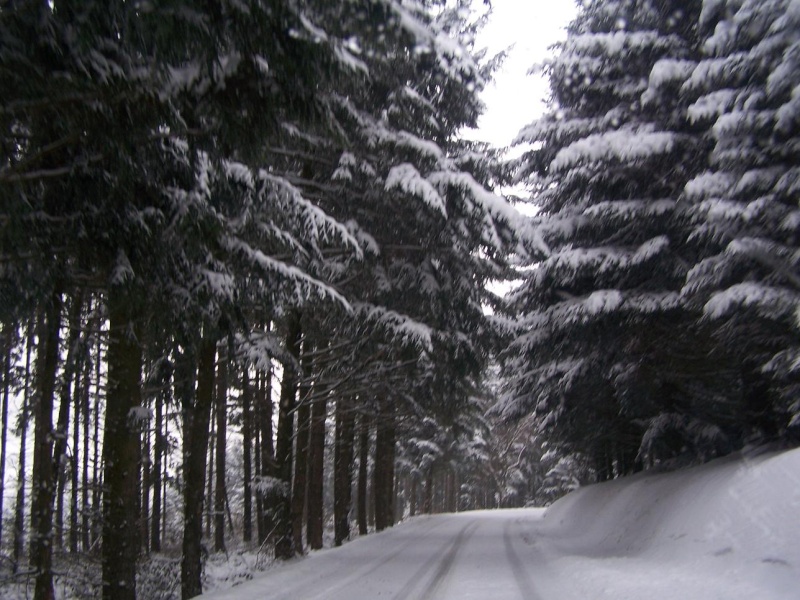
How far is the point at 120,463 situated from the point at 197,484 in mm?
2825

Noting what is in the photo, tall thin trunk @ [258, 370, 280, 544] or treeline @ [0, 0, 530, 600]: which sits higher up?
treeline @ [0, 0, 530, 600]

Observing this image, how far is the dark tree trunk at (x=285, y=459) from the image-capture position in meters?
14.4

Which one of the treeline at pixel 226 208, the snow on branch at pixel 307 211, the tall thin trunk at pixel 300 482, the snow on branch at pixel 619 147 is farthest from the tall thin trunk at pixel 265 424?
the snow on branch at pixel 619 147

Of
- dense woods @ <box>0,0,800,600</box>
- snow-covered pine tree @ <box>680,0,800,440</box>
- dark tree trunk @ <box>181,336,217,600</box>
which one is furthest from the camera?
dark tree trunk @ <box>181,336,217,600</box>

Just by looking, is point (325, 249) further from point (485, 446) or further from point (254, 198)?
point (485, 446)

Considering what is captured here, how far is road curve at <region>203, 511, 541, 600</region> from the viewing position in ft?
30.6

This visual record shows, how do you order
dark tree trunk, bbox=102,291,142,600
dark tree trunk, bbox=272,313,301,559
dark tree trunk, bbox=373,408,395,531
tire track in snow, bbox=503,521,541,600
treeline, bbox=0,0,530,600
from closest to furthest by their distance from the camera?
treeline, bbox=0,0,530,600 → dark tree trunk, bbox=102,291,142,600 → tire track in snow, bbox=503,521,541,600 → dark tree trunk, bbox=272,313,301,559 → dark tree trunk, bbox=373,408,395,531

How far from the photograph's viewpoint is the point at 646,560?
1080 centimetres

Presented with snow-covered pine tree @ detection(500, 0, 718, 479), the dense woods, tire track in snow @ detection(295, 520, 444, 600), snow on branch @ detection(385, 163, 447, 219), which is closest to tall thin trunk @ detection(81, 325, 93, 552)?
the dense woods

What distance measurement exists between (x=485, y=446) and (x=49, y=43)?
158 feet

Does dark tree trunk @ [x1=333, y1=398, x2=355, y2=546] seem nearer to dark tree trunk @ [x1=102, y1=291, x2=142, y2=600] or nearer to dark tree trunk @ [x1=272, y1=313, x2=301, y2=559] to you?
dark tree trunk @ [x1=272, y1=313, x2=301, y2=559]

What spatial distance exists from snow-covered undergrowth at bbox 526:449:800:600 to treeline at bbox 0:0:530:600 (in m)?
5.00

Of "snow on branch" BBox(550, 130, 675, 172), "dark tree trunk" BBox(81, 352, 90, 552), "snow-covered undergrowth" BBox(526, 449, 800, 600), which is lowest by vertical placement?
"snow-covered undergrowth" BBox(526, 449, 800, 600)

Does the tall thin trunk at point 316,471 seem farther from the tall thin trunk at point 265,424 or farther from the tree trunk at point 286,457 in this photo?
the tree trunk at point 286,457
